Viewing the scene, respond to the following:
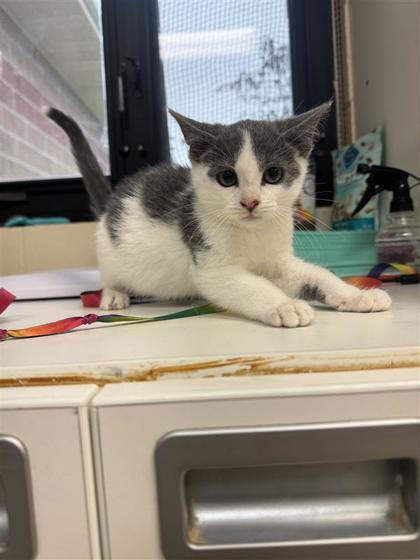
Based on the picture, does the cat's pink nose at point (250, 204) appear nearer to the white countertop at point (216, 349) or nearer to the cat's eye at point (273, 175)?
the cat's eye at point (273, 175)

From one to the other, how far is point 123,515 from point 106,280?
2.26 feet

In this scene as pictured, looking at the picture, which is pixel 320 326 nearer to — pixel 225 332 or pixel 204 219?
pixel 225 332

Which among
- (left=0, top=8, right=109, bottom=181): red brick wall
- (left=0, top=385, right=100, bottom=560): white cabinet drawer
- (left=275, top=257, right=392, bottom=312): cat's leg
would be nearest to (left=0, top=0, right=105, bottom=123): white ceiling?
(left=0, top=8, right=109, bottom=181): red brick wall

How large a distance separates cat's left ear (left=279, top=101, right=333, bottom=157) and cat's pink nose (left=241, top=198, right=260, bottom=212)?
173mm

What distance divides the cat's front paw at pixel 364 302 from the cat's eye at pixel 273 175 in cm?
24

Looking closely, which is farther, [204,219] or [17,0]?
[17,0]

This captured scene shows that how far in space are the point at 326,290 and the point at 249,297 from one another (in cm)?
14

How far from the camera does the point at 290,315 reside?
0.64m

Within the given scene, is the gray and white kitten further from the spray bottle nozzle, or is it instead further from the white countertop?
the spray bottle nozzle

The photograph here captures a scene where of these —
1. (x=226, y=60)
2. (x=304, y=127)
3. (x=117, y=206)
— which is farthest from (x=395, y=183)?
(x=226, y=60)

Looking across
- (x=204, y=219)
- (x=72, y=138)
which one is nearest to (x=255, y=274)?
(x=204, y=219)

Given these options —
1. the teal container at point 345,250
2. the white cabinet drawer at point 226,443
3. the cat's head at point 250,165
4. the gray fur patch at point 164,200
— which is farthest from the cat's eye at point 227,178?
the white cabinet drawer at point 226,443

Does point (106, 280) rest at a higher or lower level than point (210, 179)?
lower

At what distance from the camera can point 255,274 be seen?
90cm
